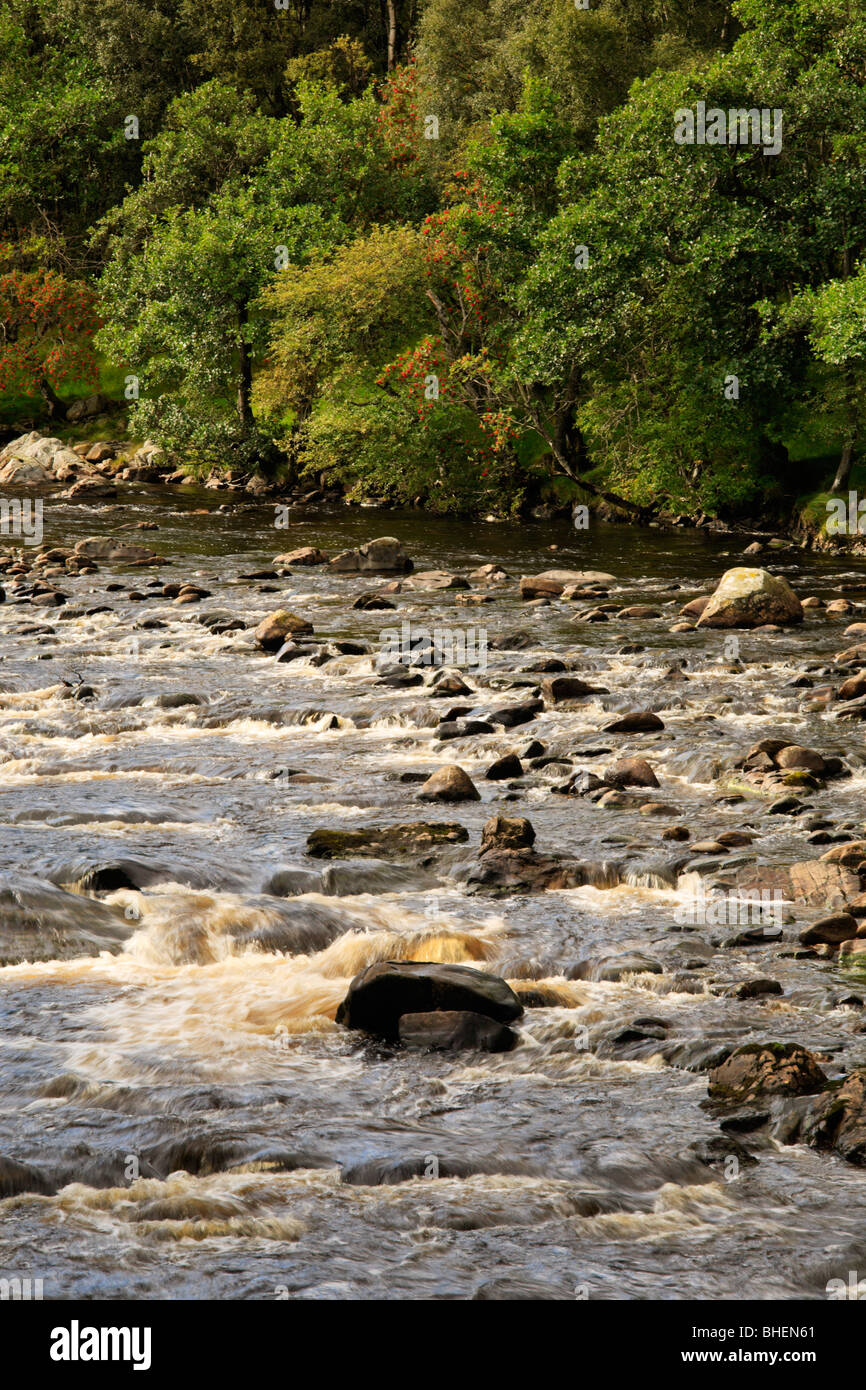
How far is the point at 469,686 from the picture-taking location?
18.7 m

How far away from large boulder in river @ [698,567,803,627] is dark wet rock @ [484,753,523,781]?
29.1 ft

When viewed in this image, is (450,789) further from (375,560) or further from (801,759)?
(375,560)

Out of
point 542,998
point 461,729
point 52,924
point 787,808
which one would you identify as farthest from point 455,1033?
point 461,729

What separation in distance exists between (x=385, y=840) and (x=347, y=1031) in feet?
12.2

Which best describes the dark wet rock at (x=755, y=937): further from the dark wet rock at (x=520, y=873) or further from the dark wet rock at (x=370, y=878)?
the dark wet rock at (x=370, y=878)

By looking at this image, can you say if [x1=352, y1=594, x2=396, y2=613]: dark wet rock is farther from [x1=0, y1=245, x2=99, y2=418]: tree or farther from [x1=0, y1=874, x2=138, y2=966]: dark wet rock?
[x1=0, y1=245, x2=99, y2=418]: tree

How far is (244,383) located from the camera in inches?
1805

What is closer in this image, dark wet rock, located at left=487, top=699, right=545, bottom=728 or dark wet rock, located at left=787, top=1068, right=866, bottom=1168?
dark wet rock, located at left=787, top=1068, right=866, bottom=1168

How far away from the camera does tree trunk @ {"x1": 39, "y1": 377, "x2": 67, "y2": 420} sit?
2317 inches

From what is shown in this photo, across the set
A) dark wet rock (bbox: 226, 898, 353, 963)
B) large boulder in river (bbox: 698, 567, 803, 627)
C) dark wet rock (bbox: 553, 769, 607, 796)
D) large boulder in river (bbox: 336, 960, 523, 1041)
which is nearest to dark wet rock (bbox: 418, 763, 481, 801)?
dark wet rock (bbox: 553, 769, 607, 796)
